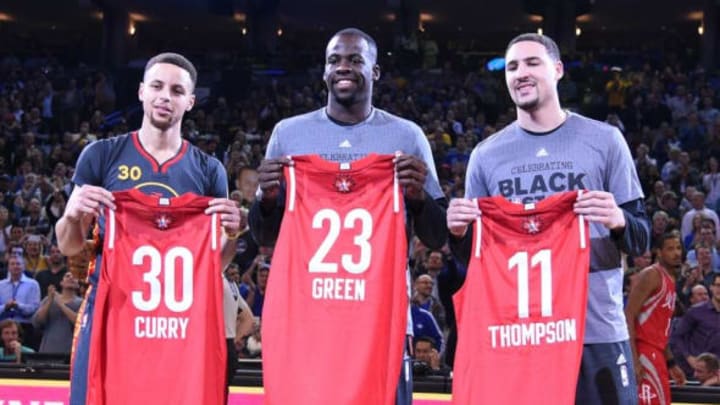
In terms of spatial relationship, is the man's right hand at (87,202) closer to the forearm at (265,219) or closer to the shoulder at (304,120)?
the forearm at (265,219)

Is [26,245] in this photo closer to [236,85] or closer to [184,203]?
[184,203]

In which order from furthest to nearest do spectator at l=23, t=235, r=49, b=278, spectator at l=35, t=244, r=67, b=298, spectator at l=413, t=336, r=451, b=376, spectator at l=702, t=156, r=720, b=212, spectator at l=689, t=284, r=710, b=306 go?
spectator at l=702, t=156, r=720, b=212 → spectator at l=23, t=235, r=49, b=278 → spectator at l=35, t=244, r=67, b=298 → spectator at l=689, t=284, r=710, b=306 → spectator at l=413, t=336, r=451, b=376

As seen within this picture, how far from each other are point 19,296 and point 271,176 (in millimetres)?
6464

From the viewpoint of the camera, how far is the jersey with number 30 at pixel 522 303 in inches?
179

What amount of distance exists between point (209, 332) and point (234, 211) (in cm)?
50

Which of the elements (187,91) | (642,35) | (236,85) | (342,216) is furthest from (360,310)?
(642,35)

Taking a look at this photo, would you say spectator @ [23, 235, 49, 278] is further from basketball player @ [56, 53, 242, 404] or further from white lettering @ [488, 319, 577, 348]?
white lettering @ [488, 319, 577, 348]

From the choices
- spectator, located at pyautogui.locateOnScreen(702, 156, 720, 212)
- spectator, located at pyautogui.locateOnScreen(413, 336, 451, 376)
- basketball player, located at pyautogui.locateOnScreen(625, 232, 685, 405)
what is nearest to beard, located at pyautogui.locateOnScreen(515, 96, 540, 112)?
basketball player, located at pyautogui.locateOnScreen(625, 232, 685, 405)

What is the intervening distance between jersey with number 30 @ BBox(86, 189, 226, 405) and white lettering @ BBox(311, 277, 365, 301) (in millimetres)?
434

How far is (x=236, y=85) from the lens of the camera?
72.4 feet

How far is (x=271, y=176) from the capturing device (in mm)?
4758

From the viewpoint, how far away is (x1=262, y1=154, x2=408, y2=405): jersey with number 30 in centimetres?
471

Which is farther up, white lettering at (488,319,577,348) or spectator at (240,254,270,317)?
spectator at (240,254,270,317)

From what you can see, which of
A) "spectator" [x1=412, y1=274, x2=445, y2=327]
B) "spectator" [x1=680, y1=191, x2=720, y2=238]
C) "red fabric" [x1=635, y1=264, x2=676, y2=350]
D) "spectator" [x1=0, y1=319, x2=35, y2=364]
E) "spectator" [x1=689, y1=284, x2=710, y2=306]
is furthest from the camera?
"spectator" [x1=680, y1=191, x2=720, y2=238]
